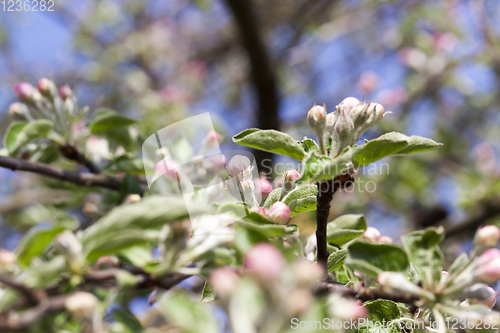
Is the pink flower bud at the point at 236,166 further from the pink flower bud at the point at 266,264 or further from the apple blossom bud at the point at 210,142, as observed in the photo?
the pink flower bud at the point at 266,264

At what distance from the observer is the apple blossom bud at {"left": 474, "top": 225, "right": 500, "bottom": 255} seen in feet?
2.26

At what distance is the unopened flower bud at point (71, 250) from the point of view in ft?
1.94

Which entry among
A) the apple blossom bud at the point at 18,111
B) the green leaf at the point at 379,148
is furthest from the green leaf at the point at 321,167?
the apple blossom bud at the point at 18,111

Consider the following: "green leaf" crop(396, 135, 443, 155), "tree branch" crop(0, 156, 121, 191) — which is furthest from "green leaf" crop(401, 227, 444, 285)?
"tree branch" crop(0, 156, 121, 191)

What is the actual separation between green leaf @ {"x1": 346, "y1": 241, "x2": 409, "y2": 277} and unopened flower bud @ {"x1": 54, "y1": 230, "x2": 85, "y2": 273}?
0.43m

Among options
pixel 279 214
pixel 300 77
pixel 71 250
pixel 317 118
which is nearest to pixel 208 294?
pixel 279 214

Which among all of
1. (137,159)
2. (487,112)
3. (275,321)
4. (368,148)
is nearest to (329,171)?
(368,148)

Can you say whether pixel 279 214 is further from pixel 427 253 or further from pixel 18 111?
pixel 18 111

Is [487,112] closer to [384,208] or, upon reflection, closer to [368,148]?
[384,208]

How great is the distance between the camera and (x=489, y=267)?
653 millimetres

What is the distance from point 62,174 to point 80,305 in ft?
2.64

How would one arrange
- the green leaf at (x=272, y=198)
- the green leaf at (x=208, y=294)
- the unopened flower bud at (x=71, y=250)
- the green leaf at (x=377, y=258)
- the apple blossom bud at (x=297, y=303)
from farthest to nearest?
1. the green leaf at (x=272, y=198)
2. the green leaf at (x=208, y=294)
3. the green leaf at (x=377, y=258)
4. the unopened flower bud at (x=71, y=250)
5. the apple blossom bud at (x=297, y=303)

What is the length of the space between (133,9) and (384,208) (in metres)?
4.63

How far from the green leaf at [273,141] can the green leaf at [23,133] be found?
65 centimetres
